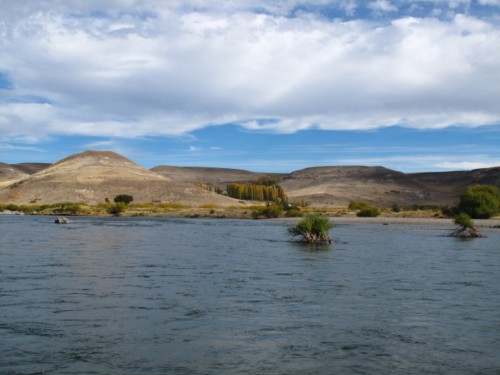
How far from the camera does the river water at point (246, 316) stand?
1167cm

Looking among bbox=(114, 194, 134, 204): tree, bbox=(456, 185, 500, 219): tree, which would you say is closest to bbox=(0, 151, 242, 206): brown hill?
bbox=(114, 194, 134, 204): tree

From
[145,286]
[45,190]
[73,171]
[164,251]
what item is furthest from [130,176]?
[145,286]

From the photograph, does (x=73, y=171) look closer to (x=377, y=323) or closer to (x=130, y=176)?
(x=130, y=176)

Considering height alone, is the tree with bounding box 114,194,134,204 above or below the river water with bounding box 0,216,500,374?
above

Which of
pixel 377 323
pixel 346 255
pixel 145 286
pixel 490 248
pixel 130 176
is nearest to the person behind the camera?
pixel 377 323

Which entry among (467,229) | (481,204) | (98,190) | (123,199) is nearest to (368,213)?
(481,204)

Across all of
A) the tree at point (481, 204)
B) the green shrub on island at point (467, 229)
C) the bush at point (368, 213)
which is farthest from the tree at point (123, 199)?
the green shrub on island at point (467, 229)

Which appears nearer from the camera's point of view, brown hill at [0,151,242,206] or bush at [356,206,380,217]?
bush at [356,206,380,217]

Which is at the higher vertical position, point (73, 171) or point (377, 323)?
point (73, 171)

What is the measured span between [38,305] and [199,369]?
755 cm

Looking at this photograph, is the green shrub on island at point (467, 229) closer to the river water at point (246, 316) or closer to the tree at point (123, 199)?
the river water at point (246, 316)

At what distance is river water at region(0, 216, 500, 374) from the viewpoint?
11.7m

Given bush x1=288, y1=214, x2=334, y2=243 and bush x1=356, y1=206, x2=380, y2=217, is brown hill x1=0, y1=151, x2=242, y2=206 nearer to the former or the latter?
bush x1=356, y1=206, x2=380, y2=217

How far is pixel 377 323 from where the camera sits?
1518 centimetres
